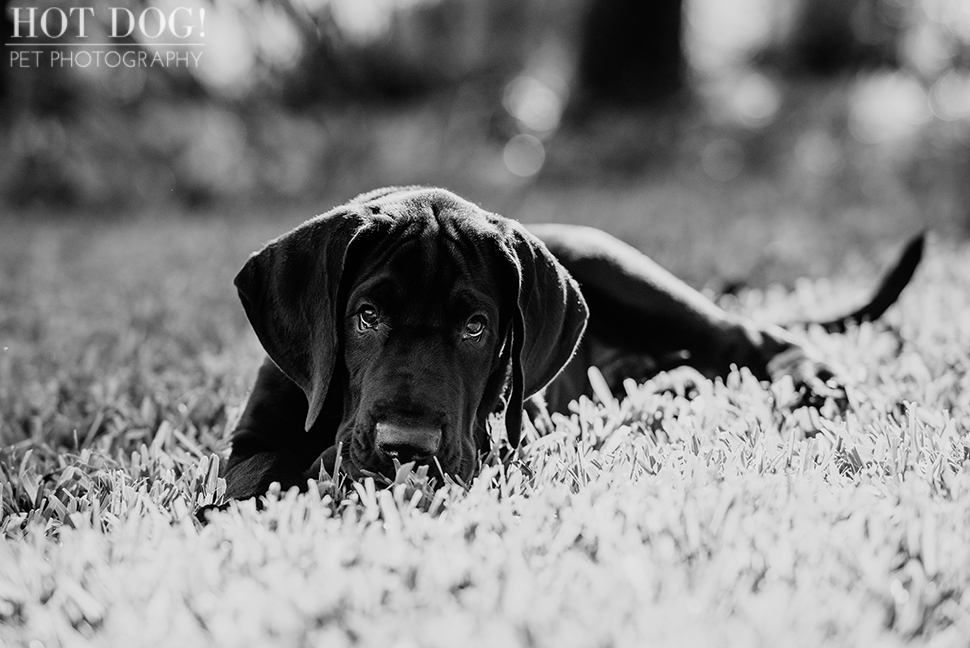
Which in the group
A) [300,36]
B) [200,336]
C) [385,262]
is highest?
[300,36]

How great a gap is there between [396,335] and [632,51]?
11.4 metres


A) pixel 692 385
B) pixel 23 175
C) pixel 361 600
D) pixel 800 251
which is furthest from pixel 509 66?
pixel 361 600


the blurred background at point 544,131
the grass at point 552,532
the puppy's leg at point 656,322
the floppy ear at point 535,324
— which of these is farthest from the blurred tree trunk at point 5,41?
the floppy ear at point 535,324

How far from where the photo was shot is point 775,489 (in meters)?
2.62

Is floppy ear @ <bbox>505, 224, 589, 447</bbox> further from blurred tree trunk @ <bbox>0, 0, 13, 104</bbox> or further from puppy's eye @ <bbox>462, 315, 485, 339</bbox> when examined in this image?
blurred tree trunk @ <bbox>0, 0, 13, 104</bbox>

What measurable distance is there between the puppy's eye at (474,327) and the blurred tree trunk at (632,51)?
11.0 m

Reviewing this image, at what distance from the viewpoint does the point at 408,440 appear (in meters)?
2.75

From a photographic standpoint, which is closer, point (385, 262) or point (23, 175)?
point (385, 262)

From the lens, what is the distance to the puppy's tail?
195 inches

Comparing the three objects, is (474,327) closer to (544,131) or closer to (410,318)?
(410,318)

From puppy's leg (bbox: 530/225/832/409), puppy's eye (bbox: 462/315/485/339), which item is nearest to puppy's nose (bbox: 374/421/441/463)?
puppy's eye (bbox: 462/315/485/339)

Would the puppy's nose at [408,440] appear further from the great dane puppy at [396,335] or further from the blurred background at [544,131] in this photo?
the blurred background at [544,131]

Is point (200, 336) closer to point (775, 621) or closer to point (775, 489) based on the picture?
point (775, 489)

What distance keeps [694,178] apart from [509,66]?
5.06 meters
